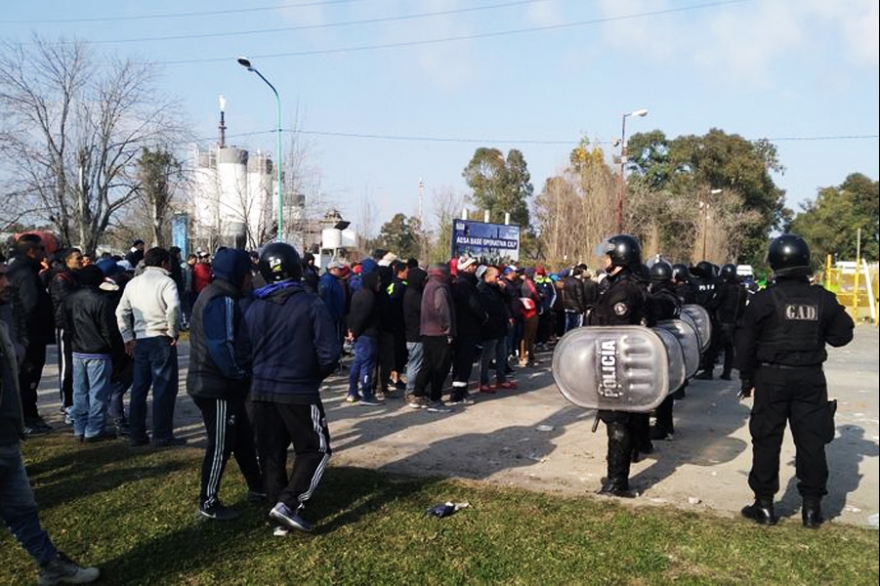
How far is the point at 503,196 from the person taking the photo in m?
59.2

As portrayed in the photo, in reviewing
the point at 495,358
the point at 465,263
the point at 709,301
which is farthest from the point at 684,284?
the point at 465,263

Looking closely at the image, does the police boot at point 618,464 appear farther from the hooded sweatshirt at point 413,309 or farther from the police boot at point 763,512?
the hooded sweatshirt at point 413,309

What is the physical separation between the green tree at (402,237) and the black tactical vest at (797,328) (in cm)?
4578

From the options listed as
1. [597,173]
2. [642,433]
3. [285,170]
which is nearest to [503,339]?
[642,433]

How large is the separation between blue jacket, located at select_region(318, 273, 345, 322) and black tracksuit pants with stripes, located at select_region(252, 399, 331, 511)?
548 centimetres

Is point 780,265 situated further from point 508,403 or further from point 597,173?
point 597,173

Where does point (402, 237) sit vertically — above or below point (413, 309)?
above

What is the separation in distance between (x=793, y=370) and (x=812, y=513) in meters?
1.07

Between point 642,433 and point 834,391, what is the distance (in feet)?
20.1

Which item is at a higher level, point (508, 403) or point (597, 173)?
point (597, 173)

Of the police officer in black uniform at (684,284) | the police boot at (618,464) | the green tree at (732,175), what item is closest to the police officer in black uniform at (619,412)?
the police boot at (618,464)

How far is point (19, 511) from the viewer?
4.06 meters

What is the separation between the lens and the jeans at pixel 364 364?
9656mm

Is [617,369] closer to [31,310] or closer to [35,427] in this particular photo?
[35,427]
